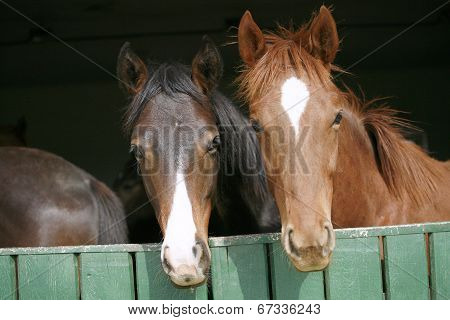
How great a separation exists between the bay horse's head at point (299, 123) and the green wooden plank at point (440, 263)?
16.3 inches

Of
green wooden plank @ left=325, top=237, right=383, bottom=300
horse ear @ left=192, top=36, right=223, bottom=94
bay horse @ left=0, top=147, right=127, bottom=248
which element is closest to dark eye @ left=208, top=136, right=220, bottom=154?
horse ear @ left=192, top=36, right=223, bottom=94

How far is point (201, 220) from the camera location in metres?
2.51

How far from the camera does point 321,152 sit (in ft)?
7.72

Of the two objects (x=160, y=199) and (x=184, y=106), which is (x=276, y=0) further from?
(x=160, y=199)

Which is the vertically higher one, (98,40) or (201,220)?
(98,40)

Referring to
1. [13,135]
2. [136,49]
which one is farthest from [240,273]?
[136,49]

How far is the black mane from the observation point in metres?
2.84

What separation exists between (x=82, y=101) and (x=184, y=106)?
531 centimetres

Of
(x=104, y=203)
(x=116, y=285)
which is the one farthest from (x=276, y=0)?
(x=116, y=285)

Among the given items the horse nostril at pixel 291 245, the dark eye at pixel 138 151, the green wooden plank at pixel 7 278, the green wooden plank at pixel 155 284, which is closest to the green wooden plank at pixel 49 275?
the green wooden plank at pixel 7 278

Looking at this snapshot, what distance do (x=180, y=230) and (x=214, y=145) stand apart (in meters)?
0.56

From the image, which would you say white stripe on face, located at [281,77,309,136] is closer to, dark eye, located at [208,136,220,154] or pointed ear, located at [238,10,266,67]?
pointed ear, located at [238,10,266,67]

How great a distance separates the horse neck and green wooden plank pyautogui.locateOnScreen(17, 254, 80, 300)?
1220 mm

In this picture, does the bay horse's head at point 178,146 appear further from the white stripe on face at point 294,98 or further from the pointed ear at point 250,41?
the white stripe on face at point 294,98
